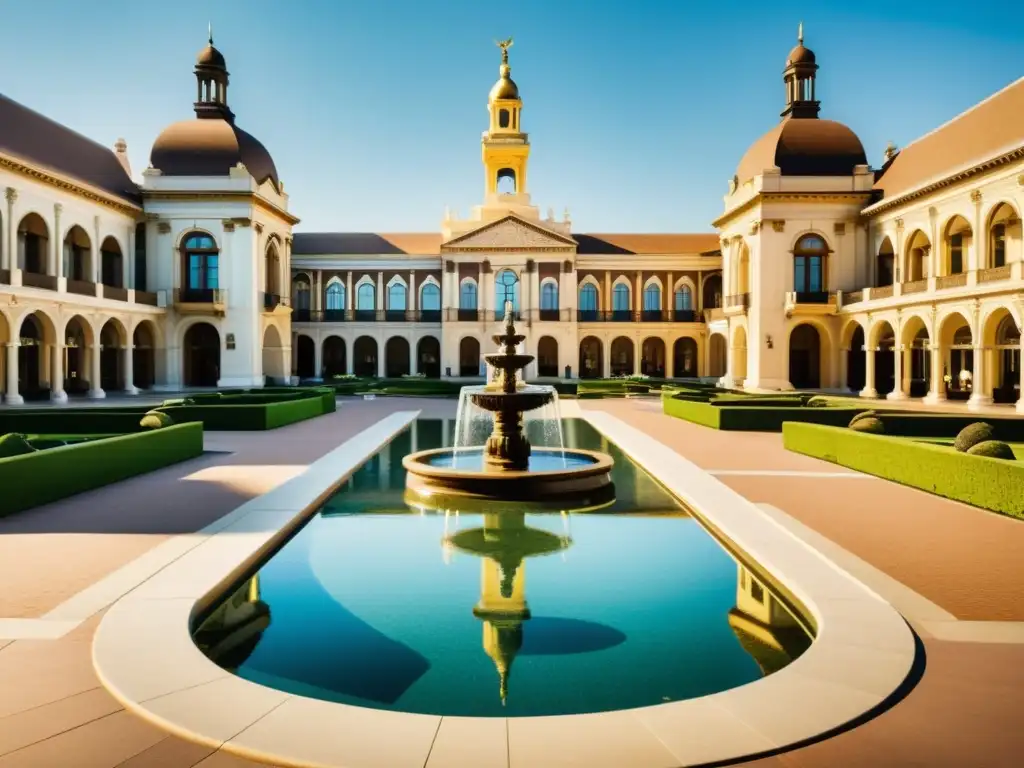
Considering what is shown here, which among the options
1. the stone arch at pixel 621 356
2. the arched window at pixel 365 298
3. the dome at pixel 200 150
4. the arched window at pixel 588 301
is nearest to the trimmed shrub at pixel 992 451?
the dome at pixel 200 150

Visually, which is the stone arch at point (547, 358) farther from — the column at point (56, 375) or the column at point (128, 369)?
the column at point (56, 375)

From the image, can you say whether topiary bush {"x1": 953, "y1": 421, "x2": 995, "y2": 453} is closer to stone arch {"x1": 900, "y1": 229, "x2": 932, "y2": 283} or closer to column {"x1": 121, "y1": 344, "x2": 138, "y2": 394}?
stone arch {"x1": 900, "y1": 229, "x2": 932, "y2": 283}

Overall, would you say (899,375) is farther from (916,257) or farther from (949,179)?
(949,179)

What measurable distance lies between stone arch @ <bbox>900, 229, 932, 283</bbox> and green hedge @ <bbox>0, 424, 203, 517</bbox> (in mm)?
35120

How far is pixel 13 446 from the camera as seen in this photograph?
12.1 meters

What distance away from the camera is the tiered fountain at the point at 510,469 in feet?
42.2

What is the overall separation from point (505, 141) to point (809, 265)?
91.7ft

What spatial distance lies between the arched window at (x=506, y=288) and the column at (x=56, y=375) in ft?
103

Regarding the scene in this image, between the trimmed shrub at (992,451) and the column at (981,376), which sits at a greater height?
the column at (981,376)

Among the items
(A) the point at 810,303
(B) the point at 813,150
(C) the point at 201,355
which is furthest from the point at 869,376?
(C) the point at 201,355

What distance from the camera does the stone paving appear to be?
452cm

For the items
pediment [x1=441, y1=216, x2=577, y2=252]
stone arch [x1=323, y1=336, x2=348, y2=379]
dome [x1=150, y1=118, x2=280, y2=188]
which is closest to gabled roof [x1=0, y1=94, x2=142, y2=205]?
dome [x1=150, y1=118, x2=280, y2=188]

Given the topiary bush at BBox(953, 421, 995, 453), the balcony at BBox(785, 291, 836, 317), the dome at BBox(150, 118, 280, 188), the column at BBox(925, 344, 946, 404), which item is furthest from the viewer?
the dome at BBox(150, 118, 280, 188)

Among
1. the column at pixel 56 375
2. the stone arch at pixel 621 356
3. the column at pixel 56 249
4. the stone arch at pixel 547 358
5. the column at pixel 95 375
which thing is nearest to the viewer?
the column at pixel 56 375
